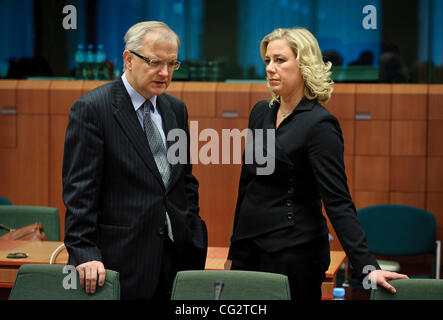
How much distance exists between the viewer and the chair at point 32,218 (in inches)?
173

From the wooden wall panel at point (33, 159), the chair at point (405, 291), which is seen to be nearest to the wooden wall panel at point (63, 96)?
the wooden wall panel at point (33, 159)

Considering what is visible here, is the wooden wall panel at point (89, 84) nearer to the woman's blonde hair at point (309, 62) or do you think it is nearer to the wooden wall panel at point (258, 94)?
the wooden wall panel at point (258, 94)

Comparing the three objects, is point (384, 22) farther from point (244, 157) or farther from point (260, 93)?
point (244, 157)

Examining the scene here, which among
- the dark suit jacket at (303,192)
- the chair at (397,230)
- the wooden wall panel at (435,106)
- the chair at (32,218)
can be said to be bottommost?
the chair at (397,230)

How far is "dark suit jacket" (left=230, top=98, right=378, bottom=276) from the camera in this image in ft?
7.86

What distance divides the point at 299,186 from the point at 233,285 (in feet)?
1.52

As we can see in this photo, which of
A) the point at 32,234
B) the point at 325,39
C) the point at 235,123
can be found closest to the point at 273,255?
the point at 32,234

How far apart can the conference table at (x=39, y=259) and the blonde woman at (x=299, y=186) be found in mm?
808

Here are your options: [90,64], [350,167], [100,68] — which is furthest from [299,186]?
[90,64]

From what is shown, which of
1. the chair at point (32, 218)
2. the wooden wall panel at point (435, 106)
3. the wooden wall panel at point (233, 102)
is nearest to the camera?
the chair at point (32, 218)

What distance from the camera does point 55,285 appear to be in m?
2.41

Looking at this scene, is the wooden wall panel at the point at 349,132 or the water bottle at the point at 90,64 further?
the water bottle at the point at 90,64

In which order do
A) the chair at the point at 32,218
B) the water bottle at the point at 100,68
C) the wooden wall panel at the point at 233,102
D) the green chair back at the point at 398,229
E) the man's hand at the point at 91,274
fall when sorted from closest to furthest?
the man's hand at the point at 91,274, the chair at the point at 32,218, the green chair back at the point at 398,229, the wooden wall panel at the point at 233,102, the water bottle at the point at 100,68
